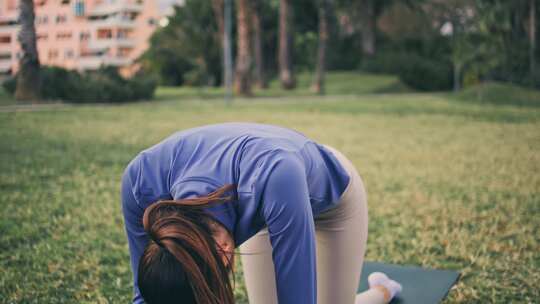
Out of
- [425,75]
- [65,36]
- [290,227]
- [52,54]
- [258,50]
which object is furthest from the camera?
[65,36]

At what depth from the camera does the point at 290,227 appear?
1.67 m

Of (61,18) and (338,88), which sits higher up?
(61,18)

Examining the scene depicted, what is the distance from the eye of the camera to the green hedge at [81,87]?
19234mm

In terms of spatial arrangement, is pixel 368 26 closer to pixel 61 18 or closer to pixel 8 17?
pixel 61 18

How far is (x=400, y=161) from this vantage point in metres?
8.51

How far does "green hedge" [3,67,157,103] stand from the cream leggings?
18.0 metres

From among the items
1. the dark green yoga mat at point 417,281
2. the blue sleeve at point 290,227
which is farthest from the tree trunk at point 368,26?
the blue sleeve at point 290,227

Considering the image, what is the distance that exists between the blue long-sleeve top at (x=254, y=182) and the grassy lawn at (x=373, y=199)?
1723mm

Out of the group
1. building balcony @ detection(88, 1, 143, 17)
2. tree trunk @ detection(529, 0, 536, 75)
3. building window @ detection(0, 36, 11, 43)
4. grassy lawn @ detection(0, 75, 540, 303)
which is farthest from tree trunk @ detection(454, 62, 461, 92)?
building balcony @ detection(88, 1, 143, 17)

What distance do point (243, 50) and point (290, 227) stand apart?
21.5m

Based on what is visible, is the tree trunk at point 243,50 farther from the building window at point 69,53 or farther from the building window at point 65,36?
the building window at point 69,53

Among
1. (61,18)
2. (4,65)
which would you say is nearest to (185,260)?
(4,65)

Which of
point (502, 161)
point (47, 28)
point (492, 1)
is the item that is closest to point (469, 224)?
point (502, 161)

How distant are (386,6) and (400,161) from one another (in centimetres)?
3042
